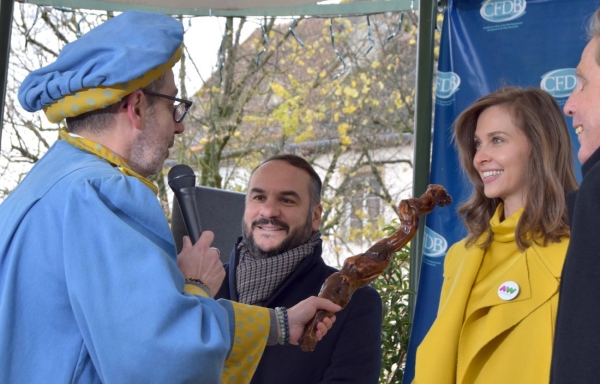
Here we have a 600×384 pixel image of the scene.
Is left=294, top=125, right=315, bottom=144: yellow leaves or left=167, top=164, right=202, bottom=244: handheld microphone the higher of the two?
left=294, top=125, right=315, bottom=144: yellow leaves

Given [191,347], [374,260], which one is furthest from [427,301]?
[191,347]

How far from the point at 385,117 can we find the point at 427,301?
677 centimetres

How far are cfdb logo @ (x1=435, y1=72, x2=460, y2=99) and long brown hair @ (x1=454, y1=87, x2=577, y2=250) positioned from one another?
71cm

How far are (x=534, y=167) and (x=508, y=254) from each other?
331 millimetres

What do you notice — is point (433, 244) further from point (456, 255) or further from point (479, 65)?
point (479, 65)

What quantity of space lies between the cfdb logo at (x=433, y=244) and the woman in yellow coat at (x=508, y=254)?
66cm

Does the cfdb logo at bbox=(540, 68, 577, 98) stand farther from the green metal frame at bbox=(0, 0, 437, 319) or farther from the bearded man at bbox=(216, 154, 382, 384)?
the bearded man at bbox=(216, 154, 382, 384)

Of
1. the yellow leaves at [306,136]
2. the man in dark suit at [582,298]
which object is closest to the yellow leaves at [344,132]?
the yellow leaves at [306,136]

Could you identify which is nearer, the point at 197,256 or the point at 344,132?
the point at 197,256

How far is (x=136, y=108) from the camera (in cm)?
228

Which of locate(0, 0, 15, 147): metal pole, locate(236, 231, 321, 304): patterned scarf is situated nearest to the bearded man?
locate(236, 231, 321, 304): patterned scarf

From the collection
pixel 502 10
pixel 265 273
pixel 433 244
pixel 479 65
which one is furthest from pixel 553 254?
pixel 502 10

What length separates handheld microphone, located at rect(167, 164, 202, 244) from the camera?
2.50m

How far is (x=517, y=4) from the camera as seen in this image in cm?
400
